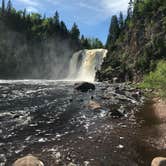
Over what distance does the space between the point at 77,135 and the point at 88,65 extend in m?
112

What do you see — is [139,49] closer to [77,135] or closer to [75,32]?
[75,32]

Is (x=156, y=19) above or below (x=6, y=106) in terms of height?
above

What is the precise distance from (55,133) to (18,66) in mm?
124878

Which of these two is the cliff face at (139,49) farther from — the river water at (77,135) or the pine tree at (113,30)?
the river water at (77,135)

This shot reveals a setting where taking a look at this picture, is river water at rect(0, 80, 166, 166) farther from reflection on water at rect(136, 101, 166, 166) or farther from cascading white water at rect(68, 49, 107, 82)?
cascading white water at rect(68, 49, 107, 82)

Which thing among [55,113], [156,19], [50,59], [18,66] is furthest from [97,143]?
[50,59]

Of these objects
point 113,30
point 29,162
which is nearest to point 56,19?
point 113,30

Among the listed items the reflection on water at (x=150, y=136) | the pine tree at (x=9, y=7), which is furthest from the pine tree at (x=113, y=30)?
the reflection on water at (x=150, y=136)

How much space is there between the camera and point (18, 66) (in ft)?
502

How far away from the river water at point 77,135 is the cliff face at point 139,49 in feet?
175

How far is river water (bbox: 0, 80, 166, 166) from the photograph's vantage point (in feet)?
82.6

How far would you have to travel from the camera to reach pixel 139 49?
11544 cm

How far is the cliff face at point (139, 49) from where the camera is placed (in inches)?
3895

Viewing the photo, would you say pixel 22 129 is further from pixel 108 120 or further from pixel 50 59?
pixel 50 59
